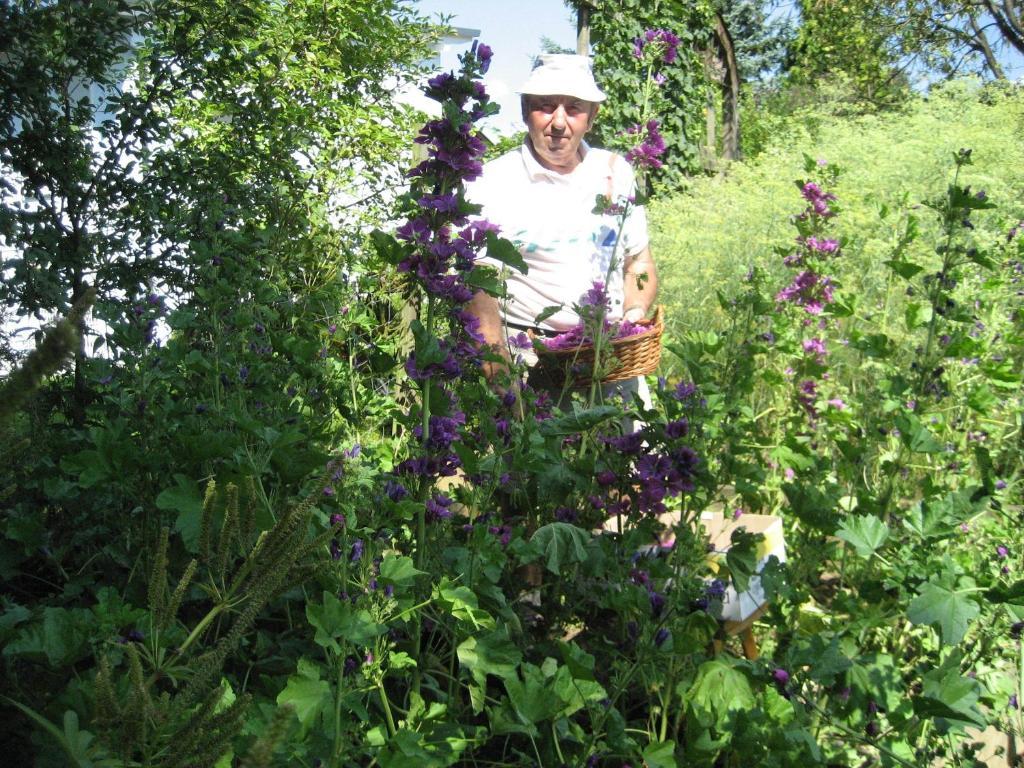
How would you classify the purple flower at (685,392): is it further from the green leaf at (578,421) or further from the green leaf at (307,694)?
the green leaf at (307,694)

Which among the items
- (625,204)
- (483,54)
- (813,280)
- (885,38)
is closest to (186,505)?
(483,54)

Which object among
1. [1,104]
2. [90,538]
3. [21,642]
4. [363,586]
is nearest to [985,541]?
[363,586]

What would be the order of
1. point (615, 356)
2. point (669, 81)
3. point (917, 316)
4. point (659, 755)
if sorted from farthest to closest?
point (669, 81), point (615, 356), point (917, 316), point (659, 755)

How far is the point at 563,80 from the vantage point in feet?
12.9

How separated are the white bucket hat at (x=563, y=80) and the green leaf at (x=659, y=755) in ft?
8.85

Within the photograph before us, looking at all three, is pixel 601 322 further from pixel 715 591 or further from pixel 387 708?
pixel 387 708

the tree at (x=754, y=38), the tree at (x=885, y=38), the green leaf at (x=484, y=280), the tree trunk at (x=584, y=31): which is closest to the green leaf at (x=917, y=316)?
the green leaf at (x=484, y=280)

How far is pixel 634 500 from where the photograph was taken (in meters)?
2.41

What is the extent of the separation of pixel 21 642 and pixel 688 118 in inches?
504

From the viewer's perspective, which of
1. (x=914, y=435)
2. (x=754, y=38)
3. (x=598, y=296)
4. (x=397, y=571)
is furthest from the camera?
(x=754, y=38)

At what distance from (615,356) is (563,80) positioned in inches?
47.6

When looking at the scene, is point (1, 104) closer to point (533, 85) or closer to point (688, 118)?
point (533, 85)

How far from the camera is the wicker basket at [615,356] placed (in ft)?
10.9

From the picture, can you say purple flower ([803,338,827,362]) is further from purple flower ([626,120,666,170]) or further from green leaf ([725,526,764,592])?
green leaf ([725,526,764,592])
